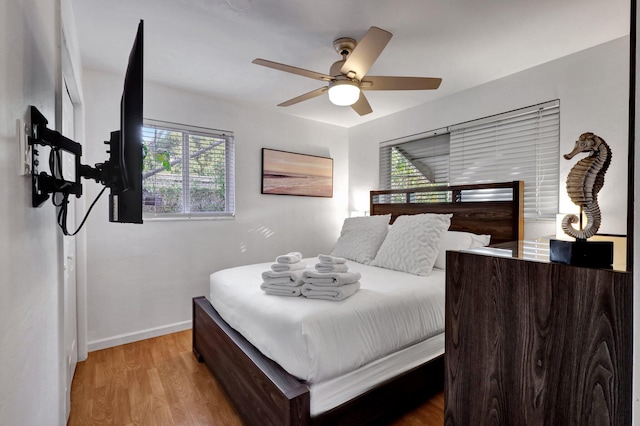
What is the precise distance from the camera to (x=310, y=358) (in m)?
1.36

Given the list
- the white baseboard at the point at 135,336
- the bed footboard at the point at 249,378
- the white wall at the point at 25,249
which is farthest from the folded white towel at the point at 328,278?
the white baseboard at the point at 135,336

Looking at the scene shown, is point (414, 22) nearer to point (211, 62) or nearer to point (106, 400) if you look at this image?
point (211, 62)

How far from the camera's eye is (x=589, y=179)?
83cm

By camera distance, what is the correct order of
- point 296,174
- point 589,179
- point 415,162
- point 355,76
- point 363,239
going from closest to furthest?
1. point 589,179
2. point 355,76
3. point 363,239
4. point 415,162
5. point 296,174

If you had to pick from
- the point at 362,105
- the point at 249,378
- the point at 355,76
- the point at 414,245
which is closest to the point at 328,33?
the point at 355,76

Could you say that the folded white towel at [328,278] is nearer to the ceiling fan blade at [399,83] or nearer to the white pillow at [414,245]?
the white pillow at [414,245]

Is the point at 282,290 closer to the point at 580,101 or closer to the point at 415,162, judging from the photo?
the point at 415,162

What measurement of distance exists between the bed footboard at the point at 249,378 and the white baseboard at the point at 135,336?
82 cm

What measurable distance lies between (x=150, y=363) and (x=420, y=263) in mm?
2252

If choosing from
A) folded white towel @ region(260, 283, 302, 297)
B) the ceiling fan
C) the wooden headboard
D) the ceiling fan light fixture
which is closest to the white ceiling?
the ceiling fan

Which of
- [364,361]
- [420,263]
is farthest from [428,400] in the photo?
[420,263]

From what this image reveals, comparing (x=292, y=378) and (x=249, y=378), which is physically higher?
(x=292, y=378)

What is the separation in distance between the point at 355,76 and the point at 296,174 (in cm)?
200

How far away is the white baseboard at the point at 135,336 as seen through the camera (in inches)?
103
